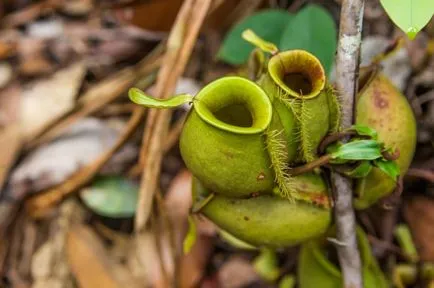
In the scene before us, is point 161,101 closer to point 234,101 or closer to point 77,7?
point 234,101

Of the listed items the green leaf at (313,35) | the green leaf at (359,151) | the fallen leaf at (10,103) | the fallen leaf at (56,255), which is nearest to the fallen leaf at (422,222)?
the green leaf at (313,35)

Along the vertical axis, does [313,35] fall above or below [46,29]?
above

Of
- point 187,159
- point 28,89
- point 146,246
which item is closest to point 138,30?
point 28,89

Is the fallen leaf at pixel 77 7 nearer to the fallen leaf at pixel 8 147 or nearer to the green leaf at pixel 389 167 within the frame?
the fallen leaf at pixel 8 147

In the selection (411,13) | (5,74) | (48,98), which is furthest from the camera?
(5,74)

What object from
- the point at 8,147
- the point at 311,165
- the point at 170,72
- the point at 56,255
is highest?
the point at 311,165

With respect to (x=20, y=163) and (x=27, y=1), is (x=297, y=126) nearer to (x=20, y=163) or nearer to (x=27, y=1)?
(x=20, y=163)

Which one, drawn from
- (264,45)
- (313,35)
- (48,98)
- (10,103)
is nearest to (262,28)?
(313,35)

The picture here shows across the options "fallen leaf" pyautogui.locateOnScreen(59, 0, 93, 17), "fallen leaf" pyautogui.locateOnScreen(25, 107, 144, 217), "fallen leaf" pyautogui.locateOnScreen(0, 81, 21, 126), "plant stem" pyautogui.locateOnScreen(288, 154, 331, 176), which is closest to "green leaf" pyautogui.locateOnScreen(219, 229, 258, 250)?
"fallen leaf" pyautogui.locateOnScreen(25, 107, 144, 217)
